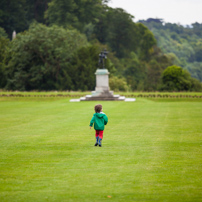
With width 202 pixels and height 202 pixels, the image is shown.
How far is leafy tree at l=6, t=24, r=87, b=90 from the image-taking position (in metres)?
57.8

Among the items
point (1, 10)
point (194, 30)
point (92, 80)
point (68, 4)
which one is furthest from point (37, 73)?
point (194, 30)

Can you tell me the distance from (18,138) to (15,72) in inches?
1881

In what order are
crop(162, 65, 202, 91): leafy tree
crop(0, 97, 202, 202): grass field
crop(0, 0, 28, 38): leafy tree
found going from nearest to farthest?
crop(0, 97, 202, 202): grass field → crop(162, 65, 202, 91): leafy tree → crop(0, 0, 28, 38): leafy tree

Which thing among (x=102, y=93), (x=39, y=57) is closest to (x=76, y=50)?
(x=39, y=57)

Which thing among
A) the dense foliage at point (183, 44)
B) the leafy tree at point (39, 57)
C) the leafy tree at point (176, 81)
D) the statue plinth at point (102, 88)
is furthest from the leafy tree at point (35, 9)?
the statue plinth at point (102, 88)

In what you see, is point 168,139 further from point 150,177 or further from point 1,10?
point 1,10

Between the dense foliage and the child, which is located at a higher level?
the dense foliage

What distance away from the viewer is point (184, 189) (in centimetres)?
704

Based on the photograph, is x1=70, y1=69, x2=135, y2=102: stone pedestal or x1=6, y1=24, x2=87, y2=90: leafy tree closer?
x1=70, y1=69, x2=135, y2=102: stone pedestal

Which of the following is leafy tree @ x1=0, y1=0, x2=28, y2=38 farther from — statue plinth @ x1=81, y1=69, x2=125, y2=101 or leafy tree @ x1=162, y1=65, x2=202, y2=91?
statue plinth @ x1=81, y1=69, x2=125, y2=101

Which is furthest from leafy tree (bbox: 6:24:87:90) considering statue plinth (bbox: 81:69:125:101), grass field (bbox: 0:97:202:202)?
grass field (bbox: 0:97:202:202)

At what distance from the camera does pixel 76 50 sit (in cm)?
6031

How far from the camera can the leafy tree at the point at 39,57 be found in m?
57.8

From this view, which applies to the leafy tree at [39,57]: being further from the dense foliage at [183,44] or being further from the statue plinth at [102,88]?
the dense foliage at [183,44]
